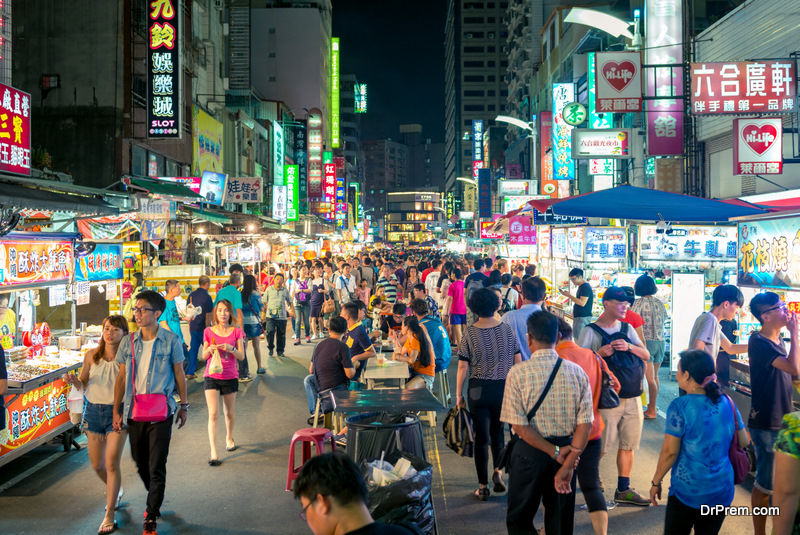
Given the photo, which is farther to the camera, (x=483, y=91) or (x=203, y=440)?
(x=483, y=91)

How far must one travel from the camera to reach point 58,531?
532 cm

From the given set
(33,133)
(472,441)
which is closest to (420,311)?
(472,441)

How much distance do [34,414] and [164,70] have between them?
42.6 feet

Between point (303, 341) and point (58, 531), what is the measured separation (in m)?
11.4

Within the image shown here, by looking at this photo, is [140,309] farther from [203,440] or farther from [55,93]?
[55,93]

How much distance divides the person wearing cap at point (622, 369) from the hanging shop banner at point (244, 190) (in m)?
22.7

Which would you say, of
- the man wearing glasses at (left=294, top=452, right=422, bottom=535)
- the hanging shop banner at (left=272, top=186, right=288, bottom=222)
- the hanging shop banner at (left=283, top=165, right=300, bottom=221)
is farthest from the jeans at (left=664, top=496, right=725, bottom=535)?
the hanging shop banner at (left=283, top=165, right=300, bottom=221)

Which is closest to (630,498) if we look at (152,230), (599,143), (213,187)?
(152,230)

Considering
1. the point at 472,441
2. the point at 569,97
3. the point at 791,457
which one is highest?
the point at 569,97

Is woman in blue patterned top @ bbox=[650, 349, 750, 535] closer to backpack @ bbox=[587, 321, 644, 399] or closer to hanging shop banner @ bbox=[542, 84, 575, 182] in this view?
backpack @ bbox=[587, 321, 644, 399]

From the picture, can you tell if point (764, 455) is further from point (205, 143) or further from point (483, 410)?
point (205, 143)

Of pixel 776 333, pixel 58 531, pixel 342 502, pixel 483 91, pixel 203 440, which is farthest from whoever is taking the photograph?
pixel 483 91

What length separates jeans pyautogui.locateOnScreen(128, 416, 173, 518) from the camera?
17.3 ft

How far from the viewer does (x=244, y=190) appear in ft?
89.4
